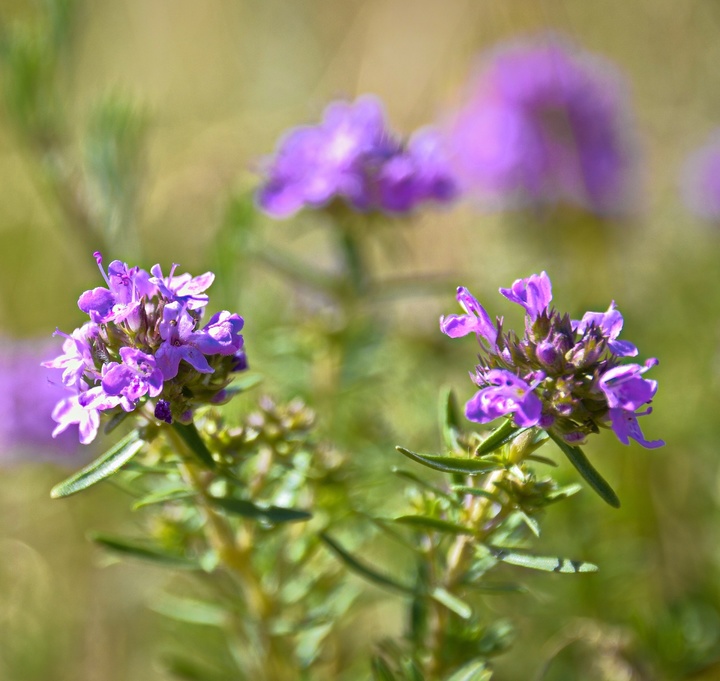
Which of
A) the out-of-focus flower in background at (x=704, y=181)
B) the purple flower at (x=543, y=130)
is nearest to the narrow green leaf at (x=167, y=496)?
the purple flower at (x=543, y=130)

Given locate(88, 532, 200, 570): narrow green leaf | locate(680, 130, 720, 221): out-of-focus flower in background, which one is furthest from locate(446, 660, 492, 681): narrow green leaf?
locate(680, 130, 720, 221): out-of-focus flower in background

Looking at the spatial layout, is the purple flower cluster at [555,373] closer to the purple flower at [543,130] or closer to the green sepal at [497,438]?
the green sepal at [497,438]

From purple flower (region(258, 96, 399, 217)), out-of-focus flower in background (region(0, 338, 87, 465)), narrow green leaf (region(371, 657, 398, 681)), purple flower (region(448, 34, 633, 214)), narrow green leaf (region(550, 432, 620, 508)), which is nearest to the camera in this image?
narrow green leaf (region(550, 432, 620, 508))

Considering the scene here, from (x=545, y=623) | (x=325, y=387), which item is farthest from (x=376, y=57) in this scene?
(x=545, y=623)

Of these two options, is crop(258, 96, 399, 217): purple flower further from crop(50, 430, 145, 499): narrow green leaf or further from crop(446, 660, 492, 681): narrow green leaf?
crop(446, 660, 492, 681): narrow green leaf

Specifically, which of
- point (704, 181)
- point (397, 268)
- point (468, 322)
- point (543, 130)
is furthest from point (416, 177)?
point (704, 181)

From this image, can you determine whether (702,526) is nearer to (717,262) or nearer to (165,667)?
(717,262)
